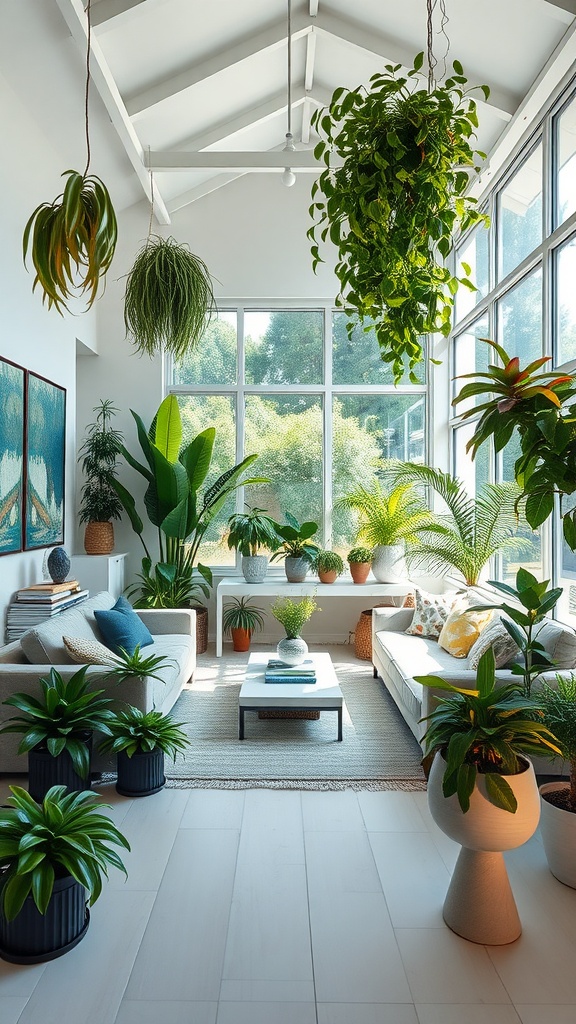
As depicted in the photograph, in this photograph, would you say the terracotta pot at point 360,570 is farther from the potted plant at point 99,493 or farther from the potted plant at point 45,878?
the potted plant at point 45,878

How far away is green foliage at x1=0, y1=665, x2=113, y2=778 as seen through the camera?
2.84m

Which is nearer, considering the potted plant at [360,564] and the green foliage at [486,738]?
the green foliage at [486,738]

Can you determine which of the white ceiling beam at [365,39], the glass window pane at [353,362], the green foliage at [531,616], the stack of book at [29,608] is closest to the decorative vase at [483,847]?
the green foliage at [531,616]

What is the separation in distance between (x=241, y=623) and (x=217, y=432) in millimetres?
1862

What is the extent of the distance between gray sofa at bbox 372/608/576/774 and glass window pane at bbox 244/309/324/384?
2694 mm

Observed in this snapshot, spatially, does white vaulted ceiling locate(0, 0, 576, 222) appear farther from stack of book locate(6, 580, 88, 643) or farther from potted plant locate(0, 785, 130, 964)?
potted plant locate(0, 785, 130, 964)

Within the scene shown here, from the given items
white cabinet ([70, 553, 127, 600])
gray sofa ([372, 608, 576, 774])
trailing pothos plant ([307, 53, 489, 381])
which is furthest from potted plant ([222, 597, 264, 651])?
trailing pothos plant ([307, 53, 489, 381])

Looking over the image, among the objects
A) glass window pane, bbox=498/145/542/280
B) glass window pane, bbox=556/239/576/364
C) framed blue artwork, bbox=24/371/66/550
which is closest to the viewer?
glass window pane, bbox=556/239/576/364

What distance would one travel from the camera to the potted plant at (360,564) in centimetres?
624

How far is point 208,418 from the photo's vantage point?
6895 mm

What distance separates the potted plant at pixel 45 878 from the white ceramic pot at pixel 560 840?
4.82 feet

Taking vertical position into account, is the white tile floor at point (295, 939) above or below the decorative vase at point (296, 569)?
below

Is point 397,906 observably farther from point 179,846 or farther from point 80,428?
point 80,428

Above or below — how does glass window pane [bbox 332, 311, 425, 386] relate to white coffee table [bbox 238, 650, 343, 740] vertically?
above
